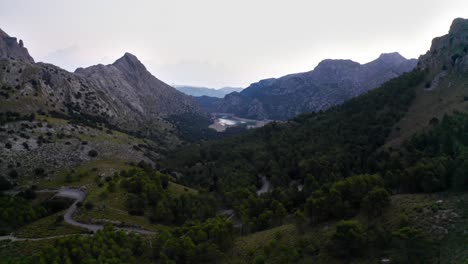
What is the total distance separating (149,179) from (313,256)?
2884 inches

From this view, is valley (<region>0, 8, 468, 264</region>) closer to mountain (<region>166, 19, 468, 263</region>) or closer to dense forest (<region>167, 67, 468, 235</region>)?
mountain (<region>166, 19, 468, 263</region>)

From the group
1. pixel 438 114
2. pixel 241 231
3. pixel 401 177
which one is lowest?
pixel 241 231

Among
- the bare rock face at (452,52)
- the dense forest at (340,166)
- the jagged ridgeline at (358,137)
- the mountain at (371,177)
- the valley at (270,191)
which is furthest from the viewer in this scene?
the bare rock face at (452,52)

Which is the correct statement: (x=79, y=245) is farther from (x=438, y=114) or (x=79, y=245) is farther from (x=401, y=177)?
(x=438, y=114)

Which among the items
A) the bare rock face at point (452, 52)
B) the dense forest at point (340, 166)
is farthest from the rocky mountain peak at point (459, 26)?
the dense forest at point (340, 166)

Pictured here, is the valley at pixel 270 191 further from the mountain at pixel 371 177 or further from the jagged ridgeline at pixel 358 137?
the jagged ridgeline at pixel 358 137

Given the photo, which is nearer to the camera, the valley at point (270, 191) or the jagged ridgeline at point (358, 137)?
the valley at point (270, 191)

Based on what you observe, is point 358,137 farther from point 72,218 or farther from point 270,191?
point 72,218

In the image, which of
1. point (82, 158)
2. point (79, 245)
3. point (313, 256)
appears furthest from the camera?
point (82, 158)

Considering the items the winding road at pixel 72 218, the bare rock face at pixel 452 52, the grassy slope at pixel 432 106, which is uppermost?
the bare rock face at pixel 452 52

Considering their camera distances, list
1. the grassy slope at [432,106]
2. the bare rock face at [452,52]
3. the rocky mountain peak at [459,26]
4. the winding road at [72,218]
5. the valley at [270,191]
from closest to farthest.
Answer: the valley at [270,191], the winding road at [72,218], the grassy slope at [432,106], the bare rock face at [452,52], the rocky mountain peak at [459,26]

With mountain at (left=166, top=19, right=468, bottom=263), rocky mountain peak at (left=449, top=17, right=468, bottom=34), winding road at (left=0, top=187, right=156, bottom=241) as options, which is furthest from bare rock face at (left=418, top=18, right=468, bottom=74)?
winding road at (left=0, top=187, right=156, bottom=241)

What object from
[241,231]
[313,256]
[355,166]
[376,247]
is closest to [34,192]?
[241,231]

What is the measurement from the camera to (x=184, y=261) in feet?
220
